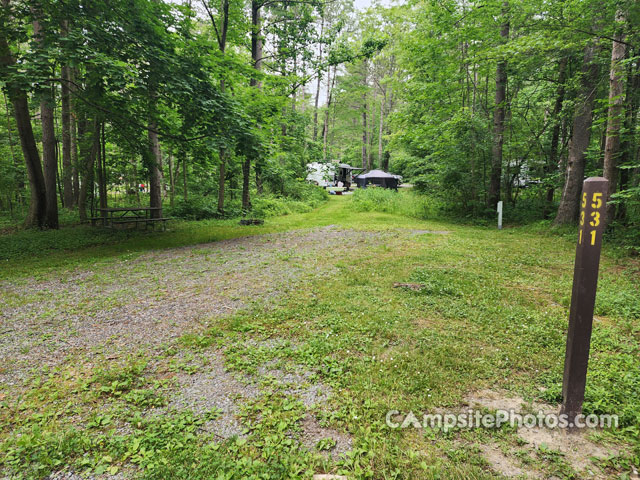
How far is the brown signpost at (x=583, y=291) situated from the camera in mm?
1886

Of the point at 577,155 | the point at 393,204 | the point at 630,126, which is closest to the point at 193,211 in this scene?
the point at 393,204

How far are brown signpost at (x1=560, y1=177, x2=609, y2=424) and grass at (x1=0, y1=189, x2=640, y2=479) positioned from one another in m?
0.23

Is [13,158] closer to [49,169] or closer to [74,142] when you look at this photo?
[74,142]

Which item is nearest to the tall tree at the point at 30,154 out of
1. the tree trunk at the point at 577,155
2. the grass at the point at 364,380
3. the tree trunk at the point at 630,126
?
the grass at the point at 364,380

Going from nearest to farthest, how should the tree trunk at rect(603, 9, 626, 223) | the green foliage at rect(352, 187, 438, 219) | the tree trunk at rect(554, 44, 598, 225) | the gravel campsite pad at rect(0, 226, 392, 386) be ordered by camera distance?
1. the gravel campsite pad at rect(0, 226, 392, 386)
2. the tree trunk at rect(603, 9, 626, 223)
3. the tree trunk at rect(554, 44, 598, 225)
4. the green foliage at rect(352, 187, 438, 219)

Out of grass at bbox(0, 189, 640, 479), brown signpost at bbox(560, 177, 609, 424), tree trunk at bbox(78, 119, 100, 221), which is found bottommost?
grass at bbox(0, 189, 640, 479)

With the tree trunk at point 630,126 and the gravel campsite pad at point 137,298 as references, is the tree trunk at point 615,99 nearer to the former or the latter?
the tree trunk at point 630,126

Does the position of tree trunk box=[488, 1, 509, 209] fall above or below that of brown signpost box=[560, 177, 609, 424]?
above

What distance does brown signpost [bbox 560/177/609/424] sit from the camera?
189 centimetres

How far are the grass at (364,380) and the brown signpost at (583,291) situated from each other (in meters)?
0.23

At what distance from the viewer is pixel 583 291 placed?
1.97 meters

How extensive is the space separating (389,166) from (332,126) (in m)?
7.79

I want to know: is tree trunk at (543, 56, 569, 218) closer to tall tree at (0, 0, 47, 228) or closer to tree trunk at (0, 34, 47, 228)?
tall tree at (0, 0, 47, 228)

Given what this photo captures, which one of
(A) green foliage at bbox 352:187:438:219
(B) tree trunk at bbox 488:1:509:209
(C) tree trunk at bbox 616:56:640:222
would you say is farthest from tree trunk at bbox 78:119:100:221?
(C) tree trunk at bbox 616:56:640:222
